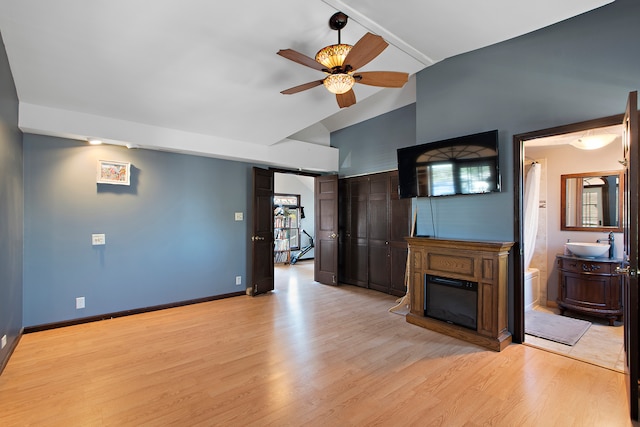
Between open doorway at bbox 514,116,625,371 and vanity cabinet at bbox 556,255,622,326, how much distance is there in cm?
3

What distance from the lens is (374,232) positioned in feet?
17.2

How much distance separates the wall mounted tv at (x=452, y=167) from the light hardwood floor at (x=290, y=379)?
163 centimetres

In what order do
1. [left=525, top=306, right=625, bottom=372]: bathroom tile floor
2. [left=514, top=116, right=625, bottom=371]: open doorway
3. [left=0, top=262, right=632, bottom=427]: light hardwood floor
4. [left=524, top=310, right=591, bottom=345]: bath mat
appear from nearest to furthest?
[left=0, top=262, right=632, bottom=427]: light hardwood floor, [left=525, top=306, right=625, bottom=372]: bathroom tile floor, [left=524, top=310, right=591, bottom=345]: bath mat, [left=514, top=116, right=625, bottom=371]: open doorway

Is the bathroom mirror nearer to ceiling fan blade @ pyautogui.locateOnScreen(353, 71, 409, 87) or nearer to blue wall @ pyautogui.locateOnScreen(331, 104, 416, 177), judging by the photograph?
blue wall @ pyautogui.locateOnScreen(331, 104, 416, 177)

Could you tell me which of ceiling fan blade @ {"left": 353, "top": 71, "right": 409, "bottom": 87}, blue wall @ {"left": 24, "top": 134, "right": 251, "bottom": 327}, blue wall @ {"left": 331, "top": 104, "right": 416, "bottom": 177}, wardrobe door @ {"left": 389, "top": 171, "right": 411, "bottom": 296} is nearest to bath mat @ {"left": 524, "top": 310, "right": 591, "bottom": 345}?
wardrobe door @ {"left": 389, "top": 171, "right": 411, "bottom": 296}

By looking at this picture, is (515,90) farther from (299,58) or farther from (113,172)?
(113,172)

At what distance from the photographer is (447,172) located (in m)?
3.45

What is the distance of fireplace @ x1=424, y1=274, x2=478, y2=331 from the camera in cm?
312

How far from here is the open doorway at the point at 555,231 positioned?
337cm

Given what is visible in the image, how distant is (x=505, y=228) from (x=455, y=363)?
1470 mm

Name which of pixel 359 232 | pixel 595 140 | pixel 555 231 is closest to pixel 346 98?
pixel 359 232

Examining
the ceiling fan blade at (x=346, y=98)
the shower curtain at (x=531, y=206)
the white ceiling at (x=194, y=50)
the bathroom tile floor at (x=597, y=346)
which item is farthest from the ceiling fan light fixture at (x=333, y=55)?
the shower curtain at (x=531, y=206)

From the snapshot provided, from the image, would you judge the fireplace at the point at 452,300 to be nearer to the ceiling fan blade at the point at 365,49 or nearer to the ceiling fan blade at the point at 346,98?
the ceiling fan blade at the point at 346,98

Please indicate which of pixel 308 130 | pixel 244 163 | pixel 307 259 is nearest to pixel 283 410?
pixel 244 163
